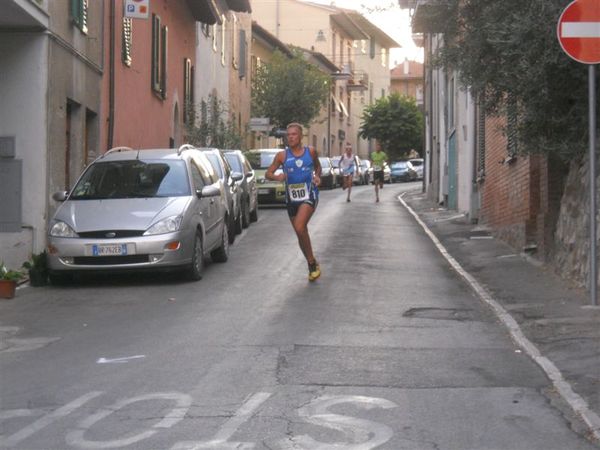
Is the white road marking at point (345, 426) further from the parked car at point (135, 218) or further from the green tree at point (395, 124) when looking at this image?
the green tree at point (395, 124)

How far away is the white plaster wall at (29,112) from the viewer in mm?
16250

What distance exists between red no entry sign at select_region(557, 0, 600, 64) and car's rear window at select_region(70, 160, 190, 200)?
552 cm

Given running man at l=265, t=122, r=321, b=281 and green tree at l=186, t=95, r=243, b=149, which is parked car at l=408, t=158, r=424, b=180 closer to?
green tree at l=186, t=95, r=243, b=149

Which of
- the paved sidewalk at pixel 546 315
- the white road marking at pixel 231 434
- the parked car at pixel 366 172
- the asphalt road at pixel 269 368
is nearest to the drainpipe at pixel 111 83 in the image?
the paved sidewalk at pixel 546 315

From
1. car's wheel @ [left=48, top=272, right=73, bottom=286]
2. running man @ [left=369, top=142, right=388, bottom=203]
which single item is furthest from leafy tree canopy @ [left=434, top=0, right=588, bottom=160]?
running man @ [left=369, top=142, right=388, bottom=203]

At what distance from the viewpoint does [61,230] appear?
529 inches

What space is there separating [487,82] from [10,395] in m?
8.03

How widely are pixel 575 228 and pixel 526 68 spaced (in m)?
1.98

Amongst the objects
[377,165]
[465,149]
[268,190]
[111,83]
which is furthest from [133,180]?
[377,165]

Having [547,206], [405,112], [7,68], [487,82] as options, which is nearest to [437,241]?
[547,206]

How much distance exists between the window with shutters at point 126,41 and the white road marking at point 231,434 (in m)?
16.6

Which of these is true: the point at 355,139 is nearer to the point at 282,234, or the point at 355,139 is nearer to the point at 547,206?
the point at 282,234

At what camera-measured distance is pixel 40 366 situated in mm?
8633

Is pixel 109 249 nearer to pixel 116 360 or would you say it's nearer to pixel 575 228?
pixel 116 360
